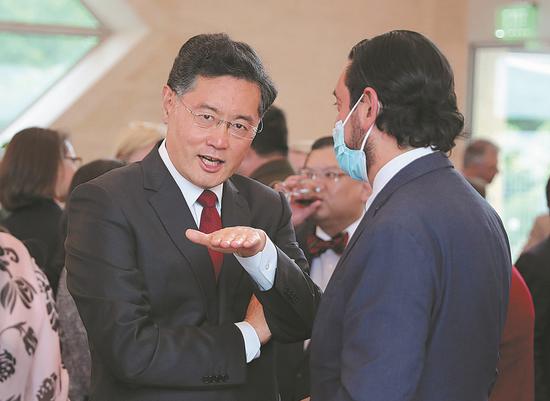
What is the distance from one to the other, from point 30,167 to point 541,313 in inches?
92.2

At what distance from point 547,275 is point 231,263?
188cm

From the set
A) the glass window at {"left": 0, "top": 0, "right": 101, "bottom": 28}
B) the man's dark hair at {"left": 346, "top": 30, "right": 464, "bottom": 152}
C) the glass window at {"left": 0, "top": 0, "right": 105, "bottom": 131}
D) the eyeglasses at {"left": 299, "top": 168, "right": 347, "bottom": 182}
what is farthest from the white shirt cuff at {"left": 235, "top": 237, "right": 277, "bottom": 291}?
the glass window at {"left": 0, "top": 0, "right": 101, "bottom": 28}

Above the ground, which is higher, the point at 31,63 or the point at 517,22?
the point at 517,22

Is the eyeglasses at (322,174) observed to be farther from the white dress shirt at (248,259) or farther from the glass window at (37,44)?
the glass window at (37,44)

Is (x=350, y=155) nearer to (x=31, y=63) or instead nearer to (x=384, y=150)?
(x=384, y=150)

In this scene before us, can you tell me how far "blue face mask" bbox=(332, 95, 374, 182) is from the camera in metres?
2.24

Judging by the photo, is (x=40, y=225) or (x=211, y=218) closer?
(x=211, y=218)

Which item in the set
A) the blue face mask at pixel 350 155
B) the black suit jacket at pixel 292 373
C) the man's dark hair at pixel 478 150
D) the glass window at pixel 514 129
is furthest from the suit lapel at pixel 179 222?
the glass window at pixel 514 129

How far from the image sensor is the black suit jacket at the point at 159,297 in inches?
86.2

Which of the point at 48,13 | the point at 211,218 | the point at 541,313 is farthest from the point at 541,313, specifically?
the point at 48,13

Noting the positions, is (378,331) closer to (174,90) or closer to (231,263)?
(231,263)

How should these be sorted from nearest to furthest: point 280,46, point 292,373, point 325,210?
point 292,373
point 325,210
point 280,46

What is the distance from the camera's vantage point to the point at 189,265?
2.30 m

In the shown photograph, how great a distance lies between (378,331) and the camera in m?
1.95
